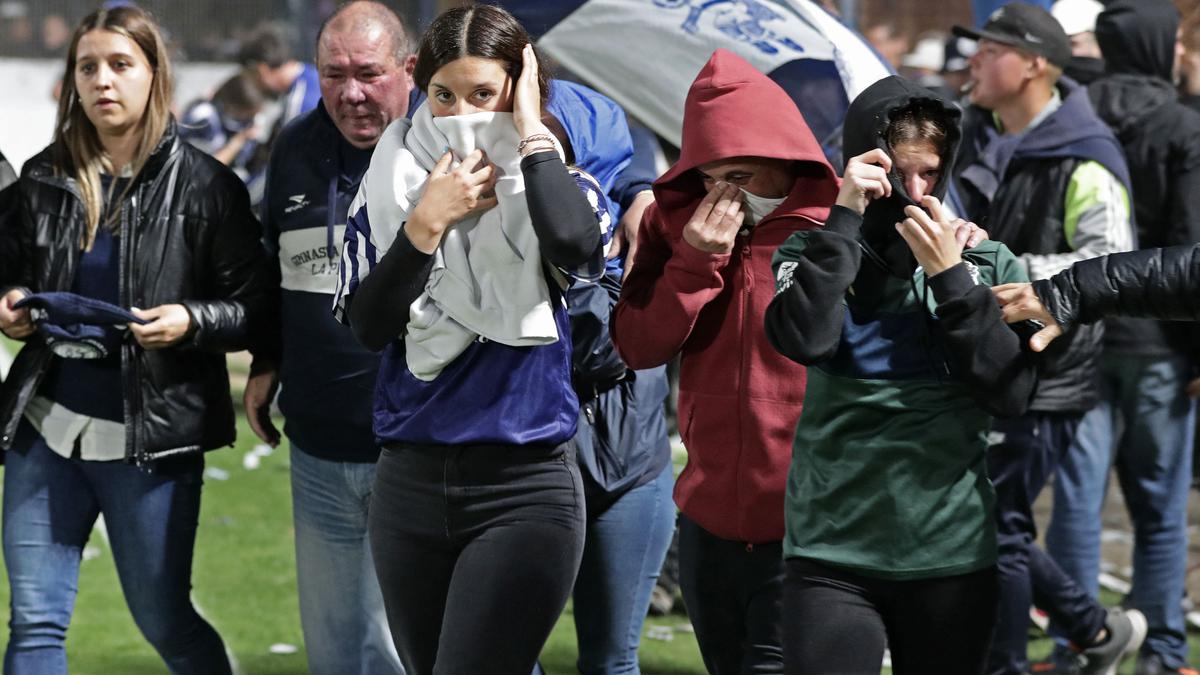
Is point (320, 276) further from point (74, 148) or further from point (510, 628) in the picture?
point (510, 628)

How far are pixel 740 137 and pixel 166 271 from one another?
1.69 metres

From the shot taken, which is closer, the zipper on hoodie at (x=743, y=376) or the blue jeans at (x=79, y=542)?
the zipper on hoodie at (x=743, y=376)

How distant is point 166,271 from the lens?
4.39 m

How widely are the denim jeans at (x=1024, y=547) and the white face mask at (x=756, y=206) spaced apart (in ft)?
6.09

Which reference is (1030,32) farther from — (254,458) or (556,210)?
(254,458)

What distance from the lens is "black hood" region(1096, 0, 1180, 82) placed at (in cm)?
592

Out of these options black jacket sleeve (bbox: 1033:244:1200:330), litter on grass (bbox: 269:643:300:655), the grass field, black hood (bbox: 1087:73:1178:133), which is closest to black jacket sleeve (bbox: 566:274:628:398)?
black jacket sleeve (bbox: 1033:244:1200:330)

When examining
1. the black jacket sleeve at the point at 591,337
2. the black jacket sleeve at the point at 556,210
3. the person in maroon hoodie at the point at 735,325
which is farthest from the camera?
the black jacket sleeve at the point at 591,337

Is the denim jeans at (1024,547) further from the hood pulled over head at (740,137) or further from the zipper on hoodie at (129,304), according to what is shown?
the zipper on hoodie at (129,304)

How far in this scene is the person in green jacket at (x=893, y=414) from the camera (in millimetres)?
3303

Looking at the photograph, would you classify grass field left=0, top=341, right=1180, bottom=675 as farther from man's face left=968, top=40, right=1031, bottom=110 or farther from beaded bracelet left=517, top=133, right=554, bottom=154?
beaded bracelet left=517, top=133, right=554, bottom=154

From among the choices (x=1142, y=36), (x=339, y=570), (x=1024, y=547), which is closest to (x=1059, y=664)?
(x=1024, y=547)

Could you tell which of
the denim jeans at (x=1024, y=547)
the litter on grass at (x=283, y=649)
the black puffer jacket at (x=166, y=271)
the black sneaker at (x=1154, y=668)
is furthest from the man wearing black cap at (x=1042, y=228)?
the litter on grass at (x=283, y=649)

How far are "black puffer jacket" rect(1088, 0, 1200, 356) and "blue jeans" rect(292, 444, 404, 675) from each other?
2.73 m
